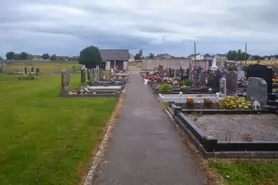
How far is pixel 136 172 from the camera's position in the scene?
6238 millimetres

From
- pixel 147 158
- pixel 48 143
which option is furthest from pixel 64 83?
pixel 147 158

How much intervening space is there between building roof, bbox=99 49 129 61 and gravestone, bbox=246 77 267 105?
2764 inches

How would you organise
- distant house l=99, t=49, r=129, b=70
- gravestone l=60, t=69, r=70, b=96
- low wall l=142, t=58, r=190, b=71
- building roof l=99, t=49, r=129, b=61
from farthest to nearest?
building roof l=99, t=49, r=129, b=61, distant house l=99, t=49, r=129, b=70, low wall l=142, t=58, r=190, b=71, gravestone l=60, t=69, r=70, b=96

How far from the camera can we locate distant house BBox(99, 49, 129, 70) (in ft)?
272

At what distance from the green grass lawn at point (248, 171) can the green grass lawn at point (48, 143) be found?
271 centimetres

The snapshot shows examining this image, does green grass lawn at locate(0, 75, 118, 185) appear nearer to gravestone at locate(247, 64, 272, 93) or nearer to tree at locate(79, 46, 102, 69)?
gravestone at locate(247, 64, 272, 93)

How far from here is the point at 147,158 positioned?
7.20 metres

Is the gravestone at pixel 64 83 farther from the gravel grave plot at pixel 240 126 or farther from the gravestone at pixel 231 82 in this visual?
the gravel grave plot at pixel 240 126

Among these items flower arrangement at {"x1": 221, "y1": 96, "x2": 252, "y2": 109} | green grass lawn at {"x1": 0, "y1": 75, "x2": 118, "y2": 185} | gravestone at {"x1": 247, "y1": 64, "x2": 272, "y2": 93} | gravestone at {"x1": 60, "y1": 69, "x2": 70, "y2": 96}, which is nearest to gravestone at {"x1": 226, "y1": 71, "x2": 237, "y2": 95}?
gravestone at {"x1": 247, "y1": 64, "x2": 272, "y2": 93}

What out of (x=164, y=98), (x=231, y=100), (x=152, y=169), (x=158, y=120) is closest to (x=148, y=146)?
(x=152, y=169)

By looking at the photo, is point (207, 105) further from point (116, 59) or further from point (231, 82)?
point (116, 59)

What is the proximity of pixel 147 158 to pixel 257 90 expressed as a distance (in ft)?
31.0

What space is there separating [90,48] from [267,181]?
6498 centimetres

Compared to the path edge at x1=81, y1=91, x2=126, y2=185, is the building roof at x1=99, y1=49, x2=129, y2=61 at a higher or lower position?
higher
